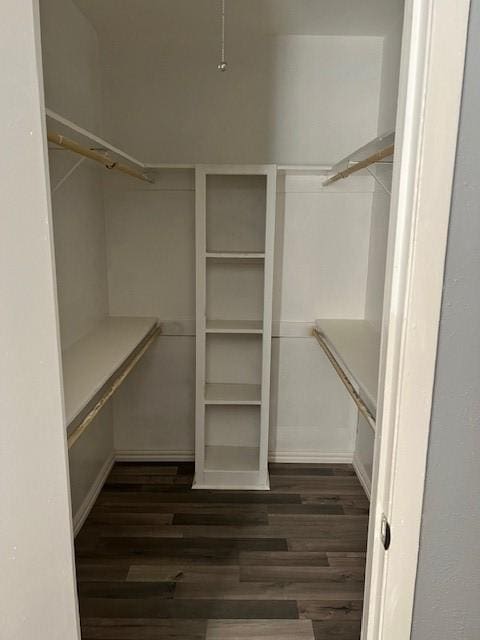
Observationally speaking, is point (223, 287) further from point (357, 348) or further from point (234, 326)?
point (357, 348)

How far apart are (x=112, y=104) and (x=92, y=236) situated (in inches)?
28.3

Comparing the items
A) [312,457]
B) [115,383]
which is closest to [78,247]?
[115,383]

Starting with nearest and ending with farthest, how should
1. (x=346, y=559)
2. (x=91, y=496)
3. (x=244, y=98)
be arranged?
(x=346, y=559), (x=91, y=496), (x=244, y=98)

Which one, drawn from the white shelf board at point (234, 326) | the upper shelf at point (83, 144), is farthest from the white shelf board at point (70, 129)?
the white shelf board at point (234, 326)

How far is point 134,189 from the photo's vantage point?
2.83 metres

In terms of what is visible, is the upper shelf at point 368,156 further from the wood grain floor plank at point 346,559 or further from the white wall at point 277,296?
the wood grain floor plank at point 346,559

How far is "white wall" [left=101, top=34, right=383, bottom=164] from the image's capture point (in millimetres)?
2691

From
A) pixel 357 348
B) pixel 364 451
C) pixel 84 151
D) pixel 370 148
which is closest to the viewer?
pixel 84 151

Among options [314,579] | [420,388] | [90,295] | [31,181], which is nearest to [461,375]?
[420,388]

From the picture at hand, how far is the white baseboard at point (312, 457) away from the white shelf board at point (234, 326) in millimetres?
828

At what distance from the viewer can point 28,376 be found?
0.85m

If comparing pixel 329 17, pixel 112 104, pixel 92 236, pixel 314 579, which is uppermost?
pixel 329 17

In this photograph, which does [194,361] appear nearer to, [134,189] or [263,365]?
[263,365]

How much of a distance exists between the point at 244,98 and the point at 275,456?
2.04 m
